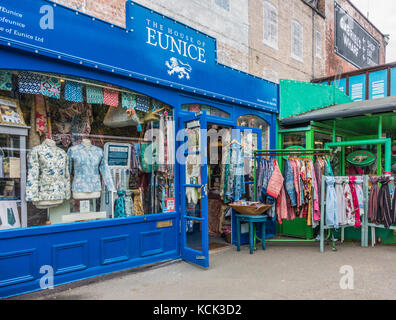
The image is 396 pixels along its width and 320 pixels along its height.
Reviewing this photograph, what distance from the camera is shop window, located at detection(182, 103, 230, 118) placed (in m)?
5.85

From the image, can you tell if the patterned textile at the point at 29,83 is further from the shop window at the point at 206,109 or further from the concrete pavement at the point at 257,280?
the concrete pavement at the point at 257,280

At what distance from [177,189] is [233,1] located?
6361 millimetres

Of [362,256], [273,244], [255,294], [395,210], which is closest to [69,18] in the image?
[255,294]

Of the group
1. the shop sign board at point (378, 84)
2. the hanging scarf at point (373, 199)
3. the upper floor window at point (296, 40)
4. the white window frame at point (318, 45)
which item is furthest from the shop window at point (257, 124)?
the white window frame at point (318, 45)

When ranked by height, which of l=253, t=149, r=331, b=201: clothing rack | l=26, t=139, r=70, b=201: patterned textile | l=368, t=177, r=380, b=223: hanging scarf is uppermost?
l=253, t=149, r=331, b=201: clothing rack

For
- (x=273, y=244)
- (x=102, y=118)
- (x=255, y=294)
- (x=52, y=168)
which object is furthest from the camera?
(x=273, y=244)

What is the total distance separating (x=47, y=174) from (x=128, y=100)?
168cm

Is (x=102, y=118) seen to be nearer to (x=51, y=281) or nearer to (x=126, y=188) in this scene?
(x=126, y=188)

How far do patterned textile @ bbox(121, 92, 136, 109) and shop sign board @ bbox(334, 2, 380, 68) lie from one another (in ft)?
39.7

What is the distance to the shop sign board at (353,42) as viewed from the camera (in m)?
14.1

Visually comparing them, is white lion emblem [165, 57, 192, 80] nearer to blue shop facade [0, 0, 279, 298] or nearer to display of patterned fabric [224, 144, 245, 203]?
blue shop facade [0, 0, 279, 298]

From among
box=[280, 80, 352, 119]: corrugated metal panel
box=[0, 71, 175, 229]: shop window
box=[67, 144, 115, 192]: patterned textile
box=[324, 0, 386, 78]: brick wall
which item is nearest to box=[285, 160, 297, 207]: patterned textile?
box=[280, 80, 352, 119]: corrugated metal panel

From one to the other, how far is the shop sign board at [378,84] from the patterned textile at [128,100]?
353 inches

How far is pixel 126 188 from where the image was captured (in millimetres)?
5211
